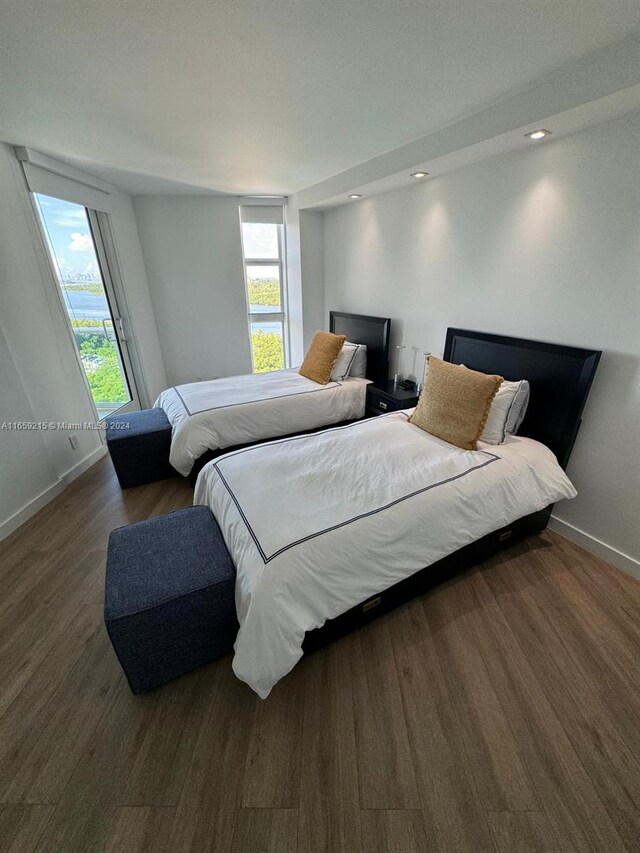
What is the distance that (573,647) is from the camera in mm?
1498

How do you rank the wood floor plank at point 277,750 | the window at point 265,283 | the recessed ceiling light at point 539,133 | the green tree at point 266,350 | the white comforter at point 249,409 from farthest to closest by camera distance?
the green tree at point 266,350 → the window at point 265,283 → the white comforter at point 249,409 → the recessed ceiling light at point 539,133 → the wood floor plank at point 277,750

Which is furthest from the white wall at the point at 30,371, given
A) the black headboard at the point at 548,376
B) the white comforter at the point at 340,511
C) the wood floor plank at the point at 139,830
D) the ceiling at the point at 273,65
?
the black headboard at the point at 548,376

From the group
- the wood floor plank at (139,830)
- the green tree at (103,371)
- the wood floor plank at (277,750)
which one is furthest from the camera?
the green tree at (103,371)

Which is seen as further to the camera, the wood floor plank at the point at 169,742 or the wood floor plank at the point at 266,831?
the wood floor plank at the point at 169,742

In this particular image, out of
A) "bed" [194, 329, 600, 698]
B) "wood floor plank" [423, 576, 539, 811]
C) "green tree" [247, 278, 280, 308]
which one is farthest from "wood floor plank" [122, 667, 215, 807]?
"green tree" [247, 278, 280, 308]

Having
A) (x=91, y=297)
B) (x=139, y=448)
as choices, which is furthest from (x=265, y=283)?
(x=139, y=448)

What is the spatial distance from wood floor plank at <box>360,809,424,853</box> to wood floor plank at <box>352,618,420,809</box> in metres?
0.02

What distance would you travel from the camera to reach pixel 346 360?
326 centimetres

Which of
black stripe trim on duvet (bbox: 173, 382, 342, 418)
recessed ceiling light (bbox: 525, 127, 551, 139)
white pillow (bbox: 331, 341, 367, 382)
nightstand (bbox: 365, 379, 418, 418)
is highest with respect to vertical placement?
recessed ceiling light (bbox: 525, 127, 551, 139)

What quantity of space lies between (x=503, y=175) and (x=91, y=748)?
3.46 m

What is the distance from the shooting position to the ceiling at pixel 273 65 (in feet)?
3.59

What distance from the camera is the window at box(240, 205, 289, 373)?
13.1 ft

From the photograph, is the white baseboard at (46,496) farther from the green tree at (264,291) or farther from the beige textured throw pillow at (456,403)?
the beige textured throw pillow at (456,403)

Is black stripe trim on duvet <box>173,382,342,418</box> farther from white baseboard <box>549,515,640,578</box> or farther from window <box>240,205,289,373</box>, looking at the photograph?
white baseboard <box>549,515,640,578</box>
